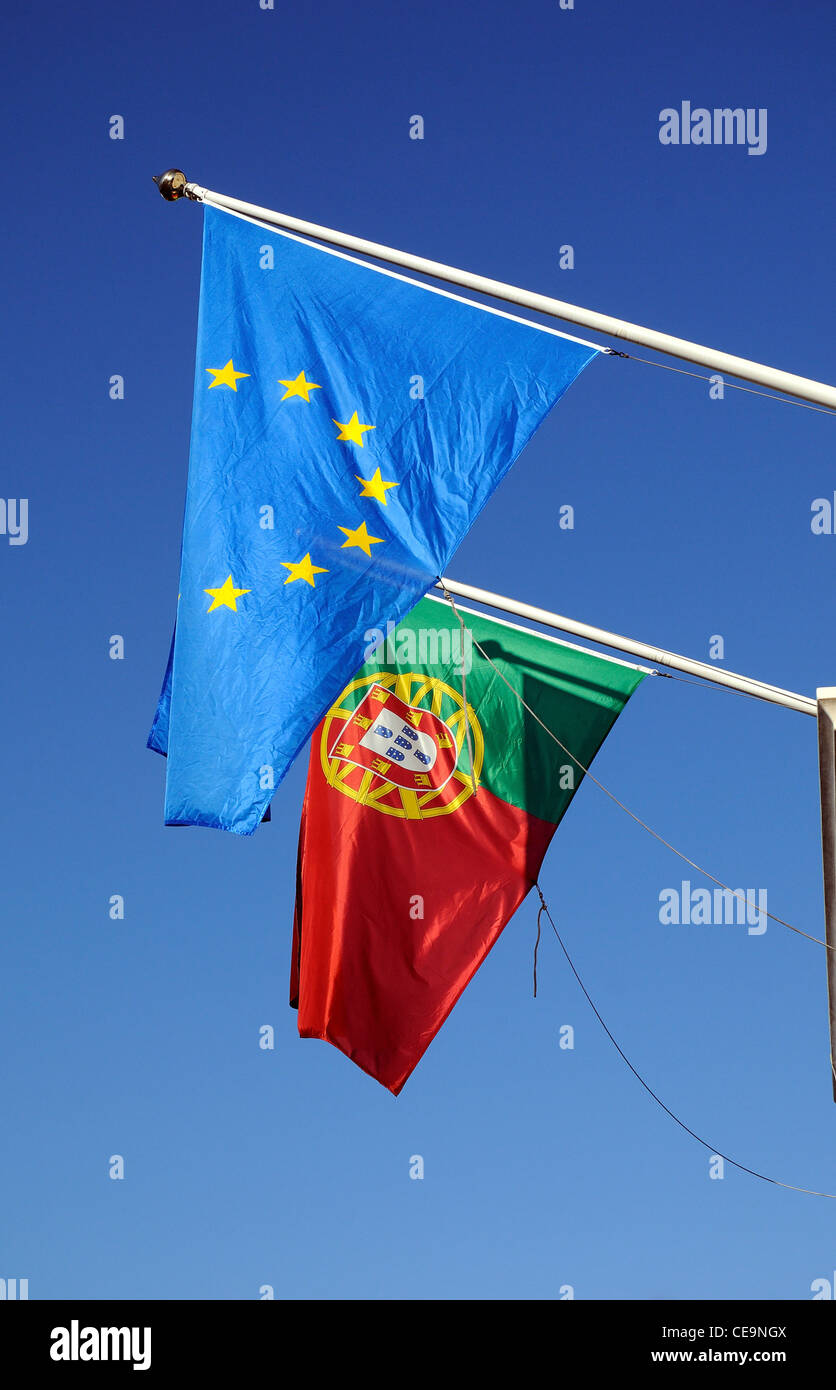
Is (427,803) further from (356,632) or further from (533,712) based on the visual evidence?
(356,632)

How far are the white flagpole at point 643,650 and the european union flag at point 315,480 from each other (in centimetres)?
196

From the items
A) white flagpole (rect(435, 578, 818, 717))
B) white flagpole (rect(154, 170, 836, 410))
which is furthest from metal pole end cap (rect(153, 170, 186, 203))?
white flagpole (rect(435, 578, 818, 717))

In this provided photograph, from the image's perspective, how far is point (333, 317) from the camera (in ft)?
41.4

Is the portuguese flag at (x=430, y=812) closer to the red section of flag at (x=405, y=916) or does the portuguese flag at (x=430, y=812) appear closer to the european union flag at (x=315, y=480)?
the red section of flag at (x=405, y=916)

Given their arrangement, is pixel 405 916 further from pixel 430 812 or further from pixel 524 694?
pixel 524 694

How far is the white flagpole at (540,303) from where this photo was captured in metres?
9.77

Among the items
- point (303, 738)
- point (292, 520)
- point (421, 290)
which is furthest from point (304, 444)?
point (303, 738)

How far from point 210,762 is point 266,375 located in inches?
141

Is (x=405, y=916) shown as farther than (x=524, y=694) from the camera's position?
No

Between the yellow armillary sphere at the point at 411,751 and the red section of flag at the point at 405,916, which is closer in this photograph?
the red section of flag at the point at 405,916

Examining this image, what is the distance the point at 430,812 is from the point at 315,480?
5323mm

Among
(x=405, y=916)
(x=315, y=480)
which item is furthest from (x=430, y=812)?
(x=315, y=480)

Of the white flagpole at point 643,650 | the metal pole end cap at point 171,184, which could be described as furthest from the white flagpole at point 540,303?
the white flagpole at point 643,650

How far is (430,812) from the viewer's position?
16.5 m
